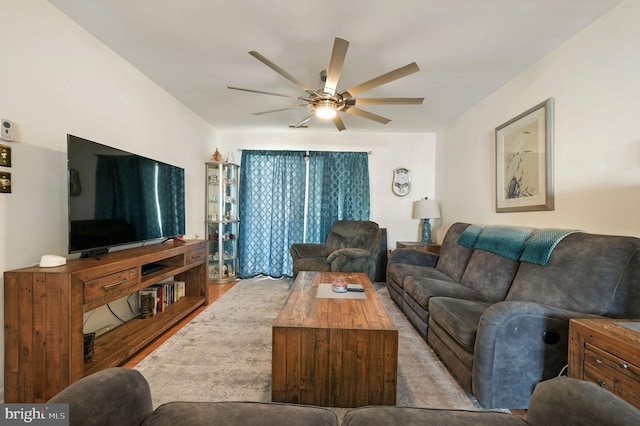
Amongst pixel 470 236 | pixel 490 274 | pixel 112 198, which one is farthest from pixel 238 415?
pixel 470 236

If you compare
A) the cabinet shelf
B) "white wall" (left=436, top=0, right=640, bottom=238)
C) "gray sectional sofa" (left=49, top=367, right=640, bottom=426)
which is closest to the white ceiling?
"white wall" (left=436, top=0, right=640, bottom=238)

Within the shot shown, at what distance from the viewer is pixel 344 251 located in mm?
3191

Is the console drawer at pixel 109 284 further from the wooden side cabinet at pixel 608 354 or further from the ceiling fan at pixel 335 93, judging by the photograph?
the wooden side cabinet at pixel 608 354

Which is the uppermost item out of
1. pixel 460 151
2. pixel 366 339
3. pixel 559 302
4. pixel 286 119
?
pixel 286 119

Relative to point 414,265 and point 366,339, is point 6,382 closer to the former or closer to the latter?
point 366,339

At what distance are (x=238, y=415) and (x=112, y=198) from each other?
1.93 m

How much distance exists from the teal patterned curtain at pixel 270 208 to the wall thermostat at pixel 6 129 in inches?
110

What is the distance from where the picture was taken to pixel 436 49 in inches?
83.3

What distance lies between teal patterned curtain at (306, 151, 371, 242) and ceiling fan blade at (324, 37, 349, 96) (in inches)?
86.3

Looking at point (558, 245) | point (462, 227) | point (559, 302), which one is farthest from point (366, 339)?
point (462, 227)

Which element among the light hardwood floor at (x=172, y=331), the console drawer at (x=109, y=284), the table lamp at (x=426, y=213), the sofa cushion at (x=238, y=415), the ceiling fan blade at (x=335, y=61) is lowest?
the light hardwood floor at (x=172, y=331)

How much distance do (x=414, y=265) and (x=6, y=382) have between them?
340 cm

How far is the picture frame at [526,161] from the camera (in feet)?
7.04

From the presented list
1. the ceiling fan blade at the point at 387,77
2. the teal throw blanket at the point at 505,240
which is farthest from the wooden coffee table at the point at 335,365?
the ceiling fan blade at the point at 387,77
